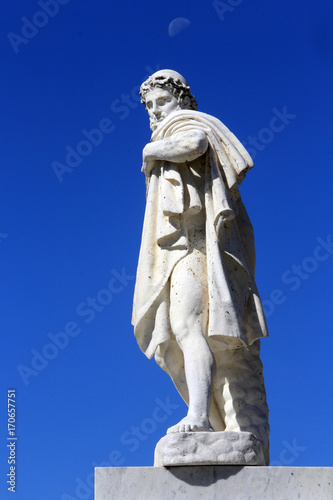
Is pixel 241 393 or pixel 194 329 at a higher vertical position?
pixel 194 329

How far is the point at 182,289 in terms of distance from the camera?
728cm

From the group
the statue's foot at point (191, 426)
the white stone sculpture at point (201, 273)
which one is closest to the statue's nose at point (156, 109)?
the white stone sculpture at point (201, 273)

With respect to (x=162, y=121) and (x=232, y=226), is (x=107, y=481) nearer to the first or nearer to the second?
(x=232, y=226)

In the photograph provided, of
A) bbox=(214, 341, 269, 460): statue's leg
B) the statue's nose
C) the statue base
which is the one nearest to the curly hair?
the statue's nose

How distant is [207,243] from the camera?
24.5ft

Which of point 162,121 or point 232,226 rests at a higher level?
point 162,121

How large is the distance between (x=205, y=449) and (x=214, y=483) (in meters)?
0.28

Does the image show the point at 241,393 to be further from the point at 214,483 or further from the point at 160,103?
the point at 160,103

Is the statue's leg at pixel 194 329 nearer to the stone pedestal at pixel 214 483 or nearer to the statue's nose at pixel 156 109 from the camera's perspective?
the stone pedestal at pixel 214 483

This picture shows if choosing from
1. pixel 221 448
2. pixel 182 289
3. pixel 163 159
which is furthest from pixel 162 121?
pixel 221 448

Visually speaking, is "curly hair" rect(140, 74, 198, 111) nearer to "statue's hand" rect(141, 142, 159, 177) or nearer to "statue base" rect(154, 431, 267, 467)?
"statue's hand" rect(141, 142, 159, 177)

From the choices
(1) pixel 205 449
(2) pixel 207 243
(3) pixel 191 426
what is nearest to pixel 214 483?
(1) pixel 205 449

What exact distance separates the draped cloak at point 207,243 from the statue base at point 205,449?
0.95 meters

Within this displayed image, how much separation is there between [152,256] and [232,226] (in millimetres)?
794
